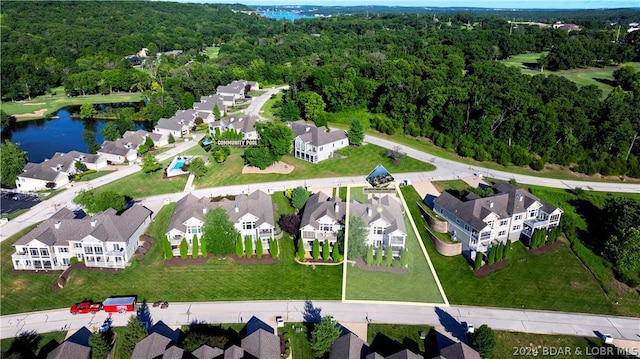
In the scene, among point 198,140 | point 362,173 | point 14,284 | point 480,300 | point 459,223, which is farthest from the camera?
point 198,140

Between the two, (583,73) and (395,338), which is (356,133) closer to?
Answer: (395,338)

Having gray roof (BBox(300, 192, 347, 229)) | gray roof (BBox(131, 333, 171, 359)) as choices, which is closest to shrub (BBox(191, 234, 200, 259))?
gray roof (BBox(300, 192, 347, 229))

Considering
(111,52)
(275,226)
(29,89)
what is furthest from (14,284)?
(111,52)

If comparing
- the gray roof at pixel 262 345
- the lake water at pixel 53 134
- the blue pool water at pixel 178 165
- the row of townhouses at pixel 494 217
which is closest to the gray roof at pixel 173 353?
the gray roof at pixel 262 345

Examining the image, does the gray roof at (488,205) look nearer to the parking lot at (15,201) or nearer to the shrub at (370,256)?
the shrub at (370,256)

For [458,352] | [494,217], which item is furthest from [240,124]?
[458,352]

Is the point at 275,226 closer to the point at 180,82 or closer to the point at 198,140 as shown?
the point at 198,140
